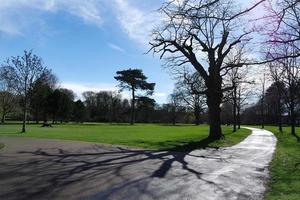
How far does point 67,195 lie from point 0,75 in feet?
244

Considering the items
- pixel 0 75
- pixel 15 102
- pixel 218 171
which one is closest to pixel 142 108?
pixel 15 102

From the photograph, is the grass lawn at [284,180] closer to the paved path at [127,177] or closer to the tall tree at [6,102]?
the paved path at [127,177]

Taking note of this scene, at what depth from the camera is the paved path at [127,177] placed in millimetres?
10570

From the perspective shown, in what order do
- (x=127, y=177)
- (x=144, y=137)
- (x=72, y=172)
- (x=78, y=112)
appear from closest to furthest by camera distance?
(x=127, y=177) → (x=72, y=172) → (x=144, y=137) → (x=78, y=112)

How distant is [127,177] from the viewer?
43.8 feet

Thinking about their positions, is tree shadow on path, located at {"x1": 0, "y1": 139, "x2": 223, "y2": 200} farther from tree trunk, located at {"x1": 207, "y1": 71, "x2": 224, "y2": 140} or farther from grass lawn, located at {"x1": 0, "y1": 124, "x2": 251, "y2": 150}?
tree trunk, located at {"x1": 207, "y1": 71, "x2": 224, "y2": 140}

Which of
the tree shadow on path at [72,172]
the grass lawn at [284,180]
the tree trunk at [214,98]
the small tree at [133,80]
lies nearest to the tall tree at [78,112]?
the small tree at [133,80]

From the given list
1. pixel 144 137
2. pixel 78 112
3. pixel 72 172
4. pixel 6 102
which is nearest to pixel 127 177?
pixel 72 172

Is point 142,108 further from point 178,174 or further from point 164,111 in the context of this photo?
point 178,174

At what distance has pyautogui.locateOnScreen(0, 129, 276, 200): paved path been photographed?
416 inches

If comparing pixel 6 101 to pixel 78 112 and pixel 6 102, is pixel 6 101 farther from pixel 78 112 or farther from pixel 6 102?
pixel 78 112

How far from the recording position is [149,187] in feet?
38.1

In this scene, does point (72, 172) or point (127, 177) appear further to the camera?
point (72, 172)

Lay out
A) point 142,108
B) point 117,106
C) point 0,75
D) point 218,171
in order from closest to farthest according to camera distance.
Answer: point 218,171
point 0,75
point 142,108
point 117,106
